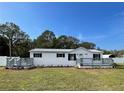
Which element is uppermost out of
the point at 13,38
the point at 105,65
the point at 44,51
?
the point at 13,38

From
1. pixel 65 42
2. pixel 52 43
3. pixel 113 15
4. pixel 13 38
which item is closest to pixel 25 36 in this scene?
pixel 13 38

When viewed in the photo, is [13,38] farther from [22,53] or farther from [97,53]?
[97,53]

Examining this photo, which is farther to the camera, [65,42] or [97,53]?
[65,42]

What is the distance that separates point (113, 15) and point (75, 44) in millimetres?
31002

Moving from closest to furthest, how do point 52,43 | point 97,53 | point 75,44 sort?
point 97,53
point 52,43
point 75,44

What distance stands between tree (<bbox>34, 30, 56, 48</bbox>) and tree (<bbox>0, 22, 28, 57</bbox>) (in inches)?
231

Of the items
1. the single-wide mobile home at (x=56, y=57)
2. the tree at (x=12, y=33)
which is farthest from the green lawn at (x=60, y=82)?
the tree at (x=12, y=33)

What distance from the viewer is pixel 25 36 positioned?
168 ft

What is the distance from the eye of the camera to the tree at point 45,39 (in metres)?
54.7

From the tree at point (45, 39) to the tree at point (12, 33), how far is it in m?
5.88

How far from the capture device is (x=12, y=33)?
50344 mm

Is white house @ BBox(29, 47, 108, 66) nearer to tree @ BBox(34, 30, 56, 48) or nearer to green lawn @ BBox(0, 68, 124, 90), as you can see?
green lawn @ BBox(0, 68, 124, 90)

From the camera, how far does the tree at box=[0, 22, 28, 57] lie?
49625mm

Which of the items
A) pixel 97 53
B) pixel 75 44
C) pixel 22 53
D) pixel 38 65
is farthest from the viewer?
pixel 75 44
